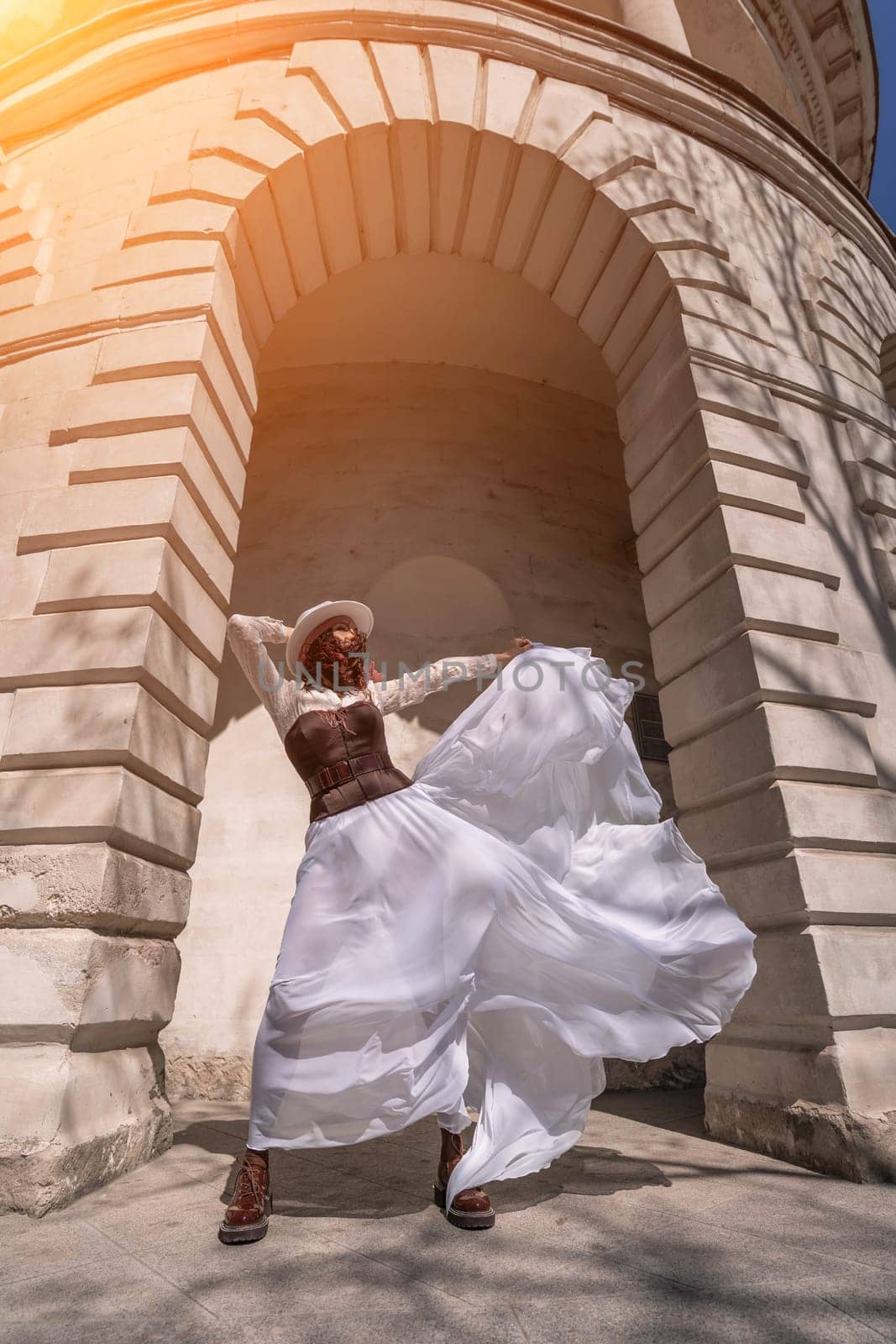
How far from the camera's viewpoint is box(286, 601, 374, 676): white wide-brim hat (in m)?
3.31

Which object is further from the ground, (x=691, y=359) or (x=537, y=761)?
(x=691, y=359)

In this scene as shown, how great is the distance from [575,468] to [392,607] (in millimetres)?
2709

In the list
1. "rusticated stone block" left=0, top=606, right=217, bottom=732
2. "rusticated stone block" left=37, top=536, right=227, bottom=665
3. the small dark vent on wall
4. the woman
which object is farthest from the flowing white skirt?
the small dark vent on wall

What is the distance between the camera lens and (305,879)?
2.79 metres

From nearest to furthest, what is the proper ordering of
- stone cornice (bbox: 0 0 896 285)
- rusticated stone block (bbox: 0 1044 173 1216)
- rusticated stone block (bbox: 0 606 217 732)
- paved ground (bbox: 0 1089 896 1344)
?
paved ground (bbox: 0 1089 896 1344)
rusticated stone block (bbox: 0 1044 173 1216)
rusticated stone block (bbox: 0 606 217 732)
stone cornice (bbox: 0 0 896 285)

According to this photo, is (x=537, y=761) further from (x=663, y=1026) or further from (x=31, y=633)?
(x=31, y=633)

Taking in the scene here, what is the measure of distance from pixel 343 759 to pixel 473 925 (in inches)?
32.2

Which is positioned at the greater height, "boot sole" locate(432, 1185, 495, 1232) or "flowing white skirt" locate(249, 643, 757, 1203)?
"flowing white skirt" locate(249, 643, 757, 1203)

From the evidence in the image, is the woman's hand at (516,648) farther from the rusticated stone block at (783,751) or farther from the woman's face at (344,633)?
the rusticated stone block at (783,751)

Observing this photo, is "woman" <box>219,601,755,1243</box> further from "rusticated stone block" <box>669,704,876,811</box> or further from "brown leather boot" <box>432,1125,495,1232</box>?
Answer: "rusticated stone block" <box>669,704,876,811</box>

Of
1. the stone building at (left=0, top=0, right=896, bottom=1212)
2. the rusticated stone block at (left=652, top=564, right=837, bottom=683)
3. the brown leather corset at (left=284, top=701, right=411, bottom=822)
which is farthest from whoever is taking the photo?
the rusticated stone block at (left=652, top=564, right=837, bottom=683)

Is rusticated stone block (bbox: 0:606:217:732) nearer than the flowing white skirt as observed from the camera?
No

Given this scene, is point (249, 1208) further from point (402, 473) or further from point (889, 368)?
point (889, 368)

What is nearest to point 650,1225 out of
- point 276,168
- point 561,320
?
point 276,168
